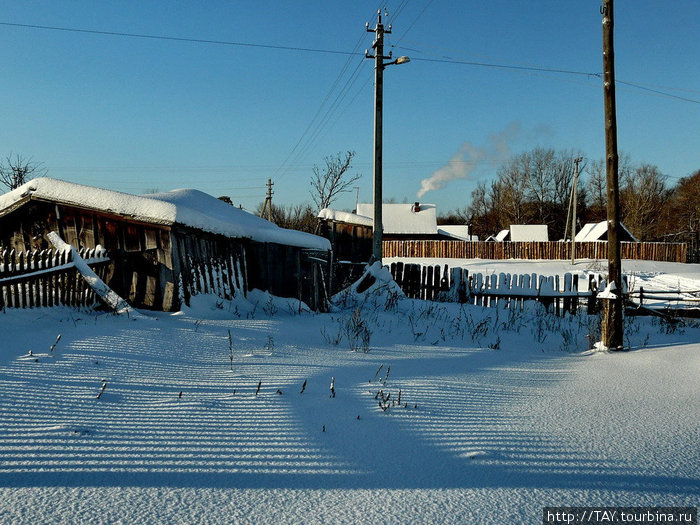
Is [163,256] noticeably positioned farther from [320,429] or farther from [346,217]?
[346,217]

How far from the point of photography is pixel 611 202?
689 centimetres

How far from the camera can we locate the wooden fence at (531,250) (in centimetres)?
4100

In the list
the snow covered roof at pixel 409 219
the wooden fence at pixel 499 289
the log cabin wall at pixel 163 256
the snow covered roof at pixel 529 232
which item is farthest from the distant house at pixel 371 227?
the log cabin wall at pixel 163 256

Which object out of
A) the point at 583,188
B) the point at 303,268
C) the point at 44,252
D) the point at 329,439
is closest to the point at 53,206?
the point at 44,252

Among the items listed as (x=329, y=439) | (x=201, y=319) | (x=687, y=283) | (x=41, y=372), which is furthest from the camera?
(x=687, y=283)

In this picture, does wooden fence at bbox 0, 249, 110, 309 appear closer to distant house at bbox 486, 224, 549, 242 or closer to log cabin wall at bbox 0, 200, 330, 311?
log cabin wall at bbox 0, 200, 330, 311

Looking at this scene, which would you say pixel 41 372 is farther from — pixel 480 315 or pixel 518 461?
pixel 480 315

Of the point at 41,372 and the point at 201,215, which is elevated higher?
the point at 201,215

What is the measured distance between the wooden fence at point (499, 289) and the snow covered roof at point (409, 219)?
33861mm

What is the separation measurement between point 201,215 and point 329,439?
18.4ft

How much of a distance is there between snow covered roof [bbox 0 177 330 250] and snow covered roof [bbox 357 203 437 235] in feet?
124

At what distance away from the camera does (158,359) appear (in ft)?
16.2

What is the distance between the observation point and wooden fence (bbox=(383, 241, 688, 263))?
4100 cm

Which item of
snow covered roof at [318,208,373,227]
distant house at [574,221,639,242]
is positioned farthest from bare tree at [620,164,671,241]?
snow covered roof at [318,208,373,227]
